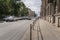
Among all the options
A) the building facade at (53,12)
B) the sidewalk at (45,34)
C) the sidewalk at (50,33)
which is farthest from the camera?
the building facade at (53,12)

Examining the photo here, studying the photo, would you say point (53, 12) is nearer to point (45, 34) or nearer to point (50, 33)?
point (50, 33)

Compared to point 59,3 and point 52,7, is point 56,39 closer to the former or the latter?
point 59,3

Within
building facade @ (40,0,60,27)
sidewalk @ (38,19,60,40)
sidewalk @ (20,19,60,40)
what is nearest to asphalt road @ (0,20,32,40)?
sidewalk @ (20,19,60,40)

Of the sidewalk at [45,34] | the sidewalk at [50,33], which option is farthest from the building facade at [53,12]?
the sidewalk at [45,34]

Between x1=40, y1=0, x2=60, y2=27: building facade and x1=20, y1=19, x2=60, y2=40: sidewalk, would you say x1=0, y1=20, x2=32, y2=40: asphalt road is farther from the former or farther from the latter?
x1=40, y1=0, x2=60, y2=27: building facade

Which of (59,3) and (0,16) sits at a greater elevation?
(59,3)

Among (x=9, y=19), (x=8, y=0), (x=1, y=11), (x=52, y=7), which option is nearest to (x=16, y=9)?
(x=8, y=0)

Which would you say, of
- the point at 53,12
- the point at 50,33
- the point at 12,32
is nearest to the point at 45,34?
the point at 50,33

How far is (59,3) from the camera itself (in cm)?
2700

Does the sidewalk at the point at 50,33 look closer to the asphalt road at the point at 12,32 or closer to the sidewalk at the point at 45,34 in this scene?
the sidewalk at the point at 45,34

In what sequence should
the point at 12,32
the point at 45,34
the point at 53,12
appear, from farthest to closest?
the point at 53,12
the point at 12,32
the point at 45,34

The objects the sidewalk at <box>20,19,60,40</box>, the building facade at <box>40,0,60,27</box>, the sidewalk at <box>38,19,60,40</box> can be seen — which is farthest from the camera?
the building facade at <box>40,0,60,27</box>

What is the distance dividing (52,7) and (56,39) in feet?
106

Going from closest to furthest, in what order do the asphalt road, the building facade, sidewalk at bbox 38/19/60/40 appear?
sidewalk at bbox 38/19/60/40 < the asphalt road < the building facade
